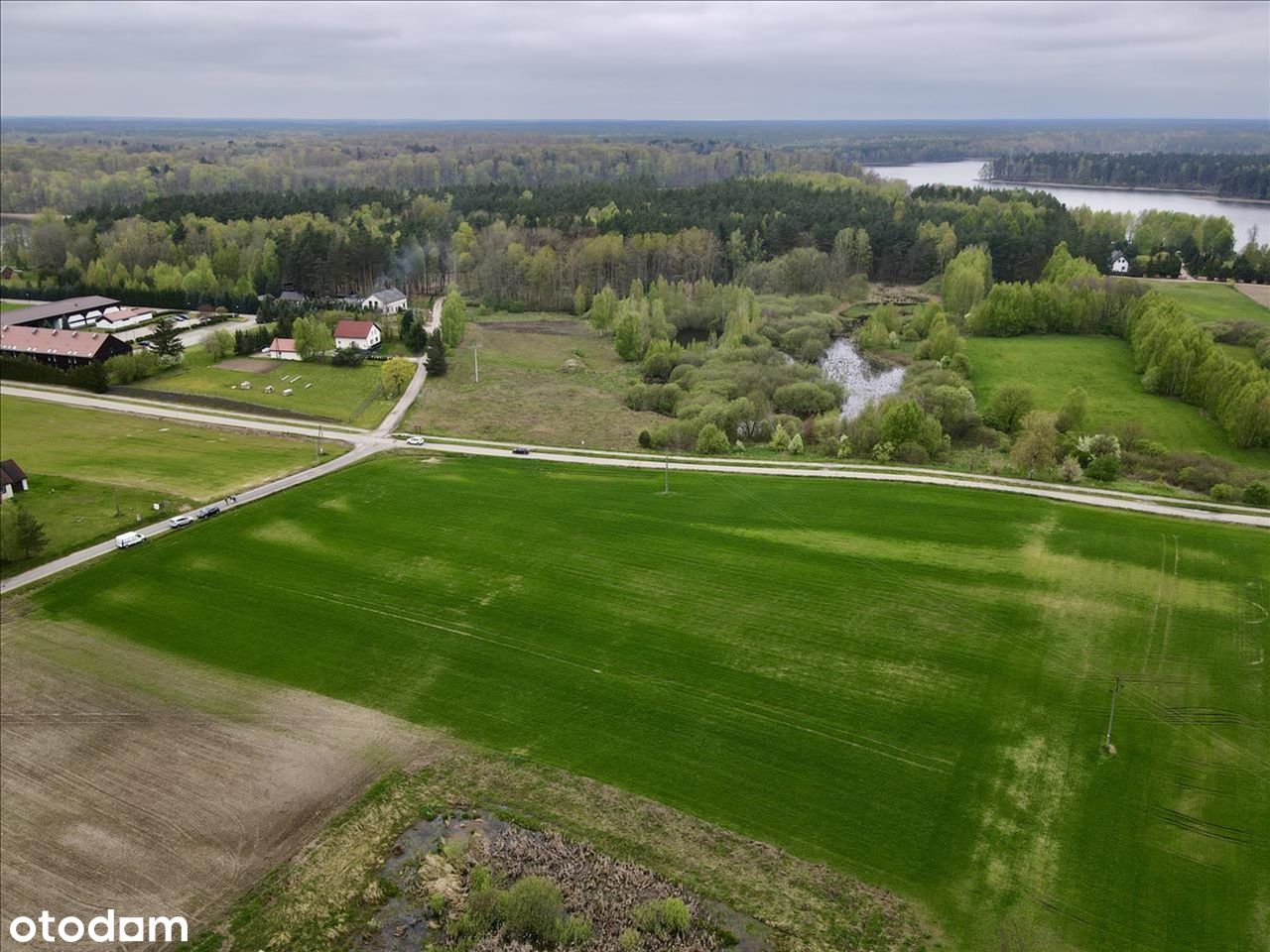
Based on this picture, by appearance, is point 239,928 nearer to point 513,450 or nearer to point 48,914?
point 48,914

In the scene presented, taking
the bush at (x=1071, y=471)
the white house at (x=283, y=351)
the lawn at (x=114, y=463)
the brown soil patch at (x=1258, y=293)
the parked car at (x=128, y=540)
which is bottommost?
the parked car at (x=128, y=540)

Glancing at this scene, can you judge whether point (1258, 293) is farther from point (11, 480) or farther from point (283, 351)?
point (11, 480)

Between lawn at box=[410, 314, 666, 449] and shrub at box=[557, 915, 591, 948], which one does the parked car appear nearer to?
lawn at box=[410, 314, 666, 449]

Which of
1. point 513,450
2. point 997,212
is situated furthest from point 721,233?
point 513,450

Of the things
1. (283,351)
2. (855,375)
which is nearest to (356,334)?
(283,351)

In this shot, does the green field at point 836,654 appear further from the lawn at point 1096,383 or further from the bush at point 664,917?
the lawn at point 1096,383

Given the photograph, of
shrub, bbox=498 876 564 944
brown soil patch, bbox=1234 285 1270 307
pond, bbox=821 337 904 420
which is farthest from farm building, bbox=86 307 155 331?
brown soil patch, bbox=1234 285 1270 307

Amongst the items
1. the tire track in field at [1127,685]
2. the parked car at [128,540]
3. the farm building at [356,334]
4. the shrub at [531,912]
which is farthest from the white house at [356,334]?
the shrub at [531,912]
